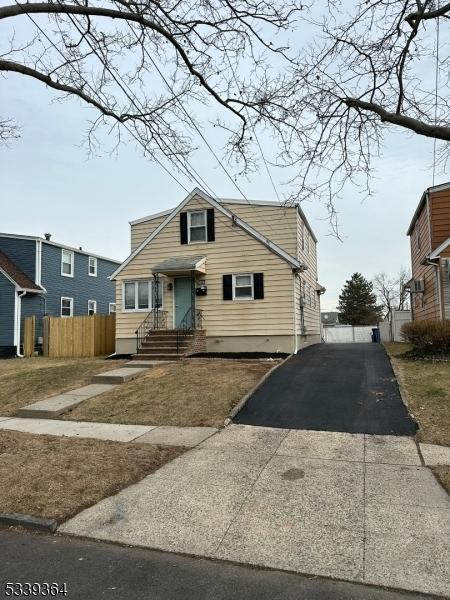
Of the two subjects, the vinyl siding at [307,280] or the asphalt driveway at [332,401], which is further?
the vinyl siding at [307,280]

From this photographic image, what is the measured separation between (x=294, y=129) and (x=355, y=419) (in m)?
5.05

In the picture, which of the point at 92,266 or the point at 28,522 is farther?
the point at 92,266

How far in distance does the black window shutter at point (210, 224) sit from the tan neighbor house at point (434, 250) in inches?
299

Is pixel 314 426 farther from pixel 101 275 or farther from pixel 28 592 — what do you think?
pixel 101 275

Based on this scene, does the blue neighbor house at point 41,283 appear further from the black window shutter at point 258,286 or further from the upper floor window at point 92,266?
the black window shutter at point 258,286

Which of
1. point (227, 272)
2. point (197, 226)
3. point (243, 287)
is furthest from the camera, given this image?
point (197, 226)

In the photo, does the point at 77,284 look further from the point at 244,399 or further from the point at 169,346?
the point at 244,399

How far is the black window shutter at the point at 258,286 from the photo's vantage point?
16438mm

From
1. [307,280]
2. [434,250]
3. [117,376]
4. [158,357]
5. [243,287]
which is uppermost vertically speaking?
[434,250]

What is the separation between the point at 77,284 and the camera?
1045 inches

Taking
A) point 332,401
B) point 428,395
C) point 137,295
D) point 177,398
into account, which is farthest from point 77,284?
point 428,395

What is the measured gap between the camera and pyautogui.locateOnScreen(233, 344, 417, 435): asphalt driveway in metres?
7.60

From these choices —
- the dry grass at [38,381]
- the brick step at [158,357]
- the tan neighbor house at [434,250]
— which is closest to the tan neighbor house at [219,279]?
the brick step at [158,357]

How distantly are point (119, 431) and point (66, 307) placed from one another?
63.3ft
